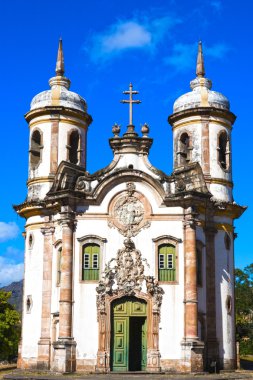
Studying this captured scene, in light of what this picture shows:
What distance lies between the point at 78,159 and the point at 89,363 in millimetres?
10728

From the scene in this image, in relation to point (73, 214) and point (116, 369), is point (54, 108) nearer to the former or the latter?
point (73, 214)

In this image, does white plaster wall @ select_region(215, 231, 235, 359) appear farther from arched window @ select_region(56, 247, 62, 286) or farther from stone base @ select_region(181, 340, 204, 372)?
arched window @ select_region(56, 247, 62, 286)

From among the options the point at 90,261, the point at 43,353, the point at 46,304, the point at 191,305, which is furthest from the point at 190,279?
the point at 43,353

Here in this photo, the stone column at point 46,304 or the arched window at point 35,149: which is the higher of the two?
the arched window at point 35,149

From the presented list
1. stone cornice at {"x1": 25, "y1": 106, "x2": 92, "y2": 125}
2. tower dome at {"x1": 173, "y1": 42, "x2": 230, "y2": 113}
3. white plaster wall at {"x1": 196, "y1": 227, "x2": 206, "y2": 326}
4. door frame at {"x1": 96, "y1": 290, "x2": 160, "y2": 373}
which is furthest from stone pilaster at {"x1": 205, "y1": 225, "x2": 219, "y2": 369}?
stone cornice at {"x1": 25, "y1": 106, "x2": 92, "y2": 125}

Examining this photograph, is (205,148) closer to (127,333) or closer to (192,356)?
(127,333)

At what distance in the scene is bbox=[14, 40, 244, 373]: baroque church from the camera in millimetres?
29375

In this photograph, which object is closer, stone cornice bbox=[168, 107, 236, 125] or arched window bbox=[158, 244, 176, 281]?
arched window bbox=[158, 244, 176, 281]

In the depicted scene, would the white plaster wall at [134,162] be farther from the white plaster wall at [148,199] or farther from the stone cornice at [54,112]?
the stone cornice at [54,112]

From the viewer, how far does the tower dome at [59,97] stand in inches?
1357

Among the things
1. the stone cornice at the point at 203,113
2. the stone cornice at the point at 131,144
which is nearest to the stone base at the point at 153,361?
the stone cornice at the point at 131,144

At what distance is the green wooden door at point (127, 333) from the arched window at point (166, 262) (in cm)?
155

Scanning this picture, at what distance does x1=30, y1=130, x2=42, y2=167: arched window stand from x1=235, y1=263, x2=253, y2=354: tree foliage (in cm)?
2411

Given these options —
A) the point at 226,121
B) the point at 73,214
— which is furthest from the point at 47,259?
the point at 226,121
